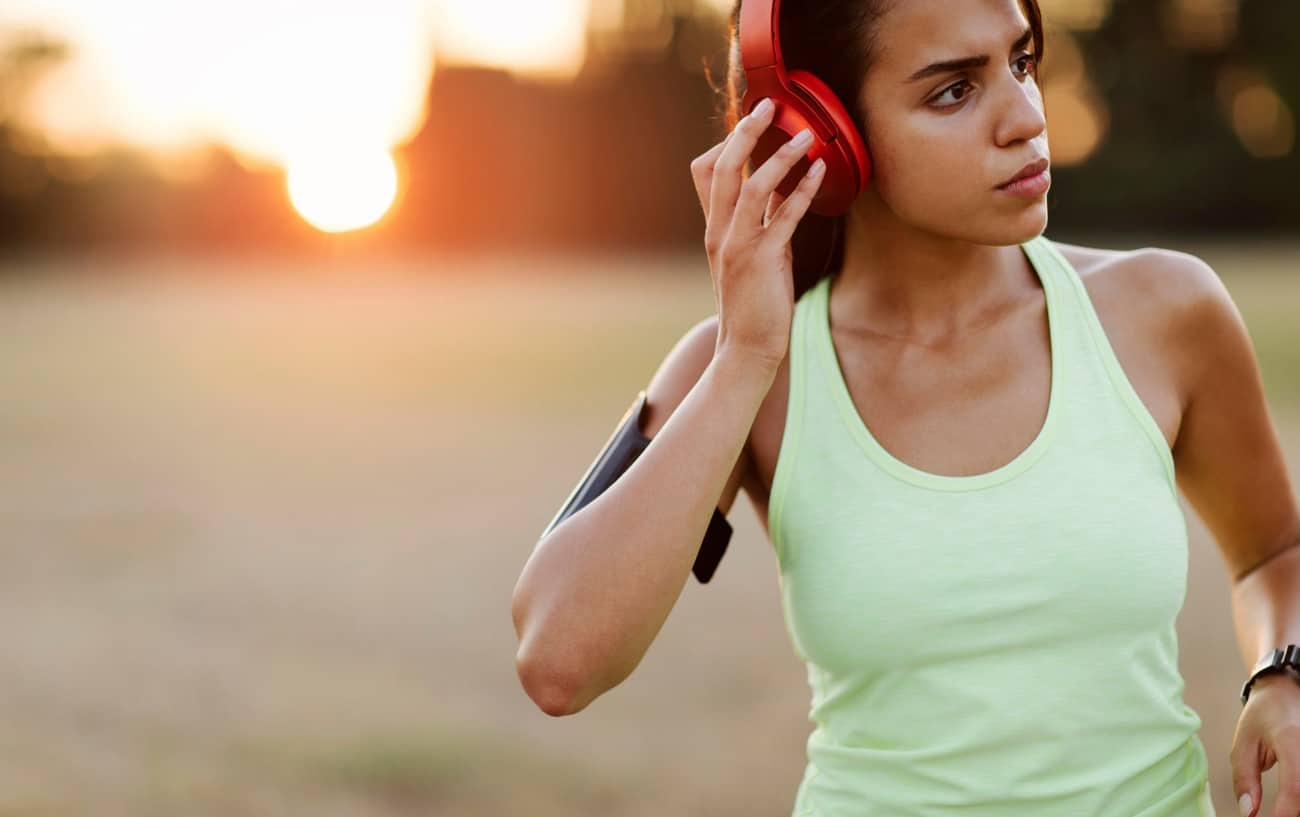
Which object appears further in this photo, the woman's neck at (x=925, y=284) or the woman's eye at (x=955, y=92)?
the woman's neck at (x=925, y=284)

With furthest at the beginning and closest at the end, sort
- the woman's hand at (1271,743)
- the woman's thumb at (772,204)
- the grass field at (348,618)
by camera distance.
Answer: the grass field at (348,618) → the woman's thumb at (772,204) → the woman's hand at (1271,743)

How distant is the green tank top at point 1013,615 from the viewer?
1676 millimetres

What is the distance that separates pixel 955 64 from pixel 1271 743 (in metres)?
0.92

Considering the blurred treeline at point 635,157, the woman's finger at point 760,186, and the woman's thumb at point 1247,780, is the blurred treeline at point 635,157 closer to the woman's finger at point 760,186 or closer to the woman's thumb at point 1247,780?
the woman's finger at point 760,186

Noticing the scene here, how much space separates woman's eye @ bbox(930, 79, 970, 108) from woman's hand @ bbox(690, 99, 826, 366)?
0.59 feet

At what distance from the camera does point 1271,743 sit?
167cm

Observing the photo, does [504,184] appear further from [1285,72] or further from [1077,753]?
[1077,753]

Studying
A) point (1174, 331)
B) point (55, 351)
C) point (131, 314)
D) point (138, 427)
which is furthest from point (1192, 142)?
point (1174, 331)

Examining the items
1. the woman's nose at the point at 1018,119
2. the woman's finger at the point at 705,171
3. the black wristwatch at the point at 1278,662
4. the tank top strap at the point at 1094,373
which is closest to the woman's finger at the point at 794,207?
the woman's finger at the point at 705,171

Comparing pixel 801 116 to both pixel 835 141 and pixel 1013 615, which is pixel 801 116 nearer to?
pixel 835 141

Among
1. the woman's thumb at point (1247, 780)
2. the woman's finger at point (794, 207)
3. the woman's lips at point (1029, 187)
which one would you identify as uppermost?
the woman's finger at point (794, 207)

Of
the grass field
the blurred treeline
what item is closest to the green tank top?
the grass field

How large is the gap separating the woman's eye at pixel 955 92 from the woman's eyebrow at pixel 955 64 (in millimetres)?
28

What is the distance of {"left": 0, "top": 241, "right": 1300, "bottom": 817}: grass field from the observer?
15.3 ft
